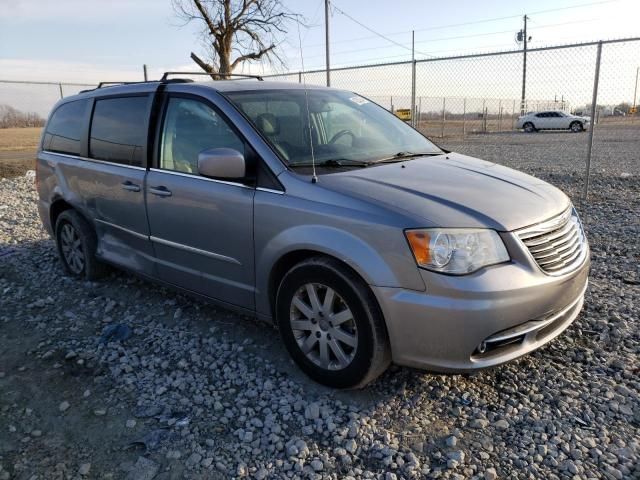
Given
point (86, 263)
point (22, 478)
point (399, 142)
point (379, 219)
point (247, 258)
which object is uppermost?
point (399, 142)

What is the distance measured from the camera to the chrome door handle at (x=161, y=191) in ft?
12.1

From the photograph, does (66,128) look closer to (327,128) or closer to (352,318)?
(327,128)

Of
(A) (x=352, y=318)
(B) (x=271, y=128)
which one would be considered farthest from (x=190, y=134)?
(A) (x=352, y=318)

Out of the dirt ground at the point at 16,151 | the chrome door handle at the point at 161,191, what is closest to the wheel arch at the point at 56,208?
the chrome door handle at the point at 161,191

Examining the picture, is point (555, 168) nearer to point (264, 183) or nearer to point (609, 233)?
point (609, 233)

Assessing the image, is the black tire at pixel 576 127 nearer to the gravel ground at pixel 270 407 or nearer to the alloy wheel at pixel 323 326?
the gravel ground at pixel 270 407

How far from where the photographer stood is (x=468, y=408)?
2.84 meters

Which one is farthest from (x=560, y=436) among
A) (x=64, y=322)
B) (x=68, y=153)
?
(x=68, y=153)

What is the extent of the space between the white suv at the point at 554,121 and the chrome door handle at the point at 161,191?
34.1 metres

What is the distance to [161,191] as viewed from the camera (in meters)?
3.73

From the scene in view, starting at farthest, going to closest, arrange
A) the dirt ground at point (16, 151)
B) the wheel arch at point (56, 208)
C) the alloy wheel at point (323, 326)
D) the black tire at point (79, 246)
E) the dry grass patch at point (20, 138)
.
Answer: the dry grass patch at point (20, 138) < the dirt ground at point (16, 151) < the wheel arch at point (56, 208) < the black tire at point (79, 246) < the alloy wheel at point (323, 326)

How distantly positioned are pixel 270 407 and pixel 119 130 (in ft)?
8.69

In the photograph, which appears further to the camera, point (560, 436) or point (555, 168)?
point (555, 168)

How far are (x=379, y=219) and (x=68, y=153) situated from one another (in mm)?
3552
